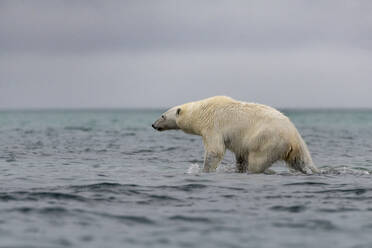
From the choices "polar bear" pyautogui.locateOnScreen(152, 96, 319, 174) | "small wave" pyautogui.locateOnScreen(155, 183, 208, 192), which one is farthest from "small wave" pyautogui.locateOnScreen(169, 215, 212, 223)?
"polar bear" pyautogui.locateOnScreen(152, 96, 319, 174)

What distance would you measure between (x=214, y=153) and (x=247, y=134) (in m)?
0.78

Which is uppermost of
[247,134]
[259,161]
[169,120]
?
[169,120]

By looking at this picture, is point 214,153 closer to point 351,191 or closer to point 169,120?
point 169,120

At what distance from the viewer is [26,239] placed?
6852 millimetres

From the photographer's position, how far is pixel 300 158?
12.5m

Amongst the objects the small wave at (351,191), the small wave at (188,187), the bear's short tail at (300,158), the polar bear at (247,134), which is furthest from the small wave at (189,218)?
the bear's short tail at (300,158)

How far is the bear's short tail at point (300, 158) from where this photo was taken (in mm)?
12312

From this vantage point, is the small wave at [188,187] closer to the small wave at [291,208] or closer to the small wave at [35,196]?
the small wave at [35,196]

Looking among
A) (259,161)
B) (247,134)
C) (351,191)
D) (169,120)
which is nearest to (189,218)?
(351,191)

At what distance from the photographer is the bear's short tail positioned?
485 inches

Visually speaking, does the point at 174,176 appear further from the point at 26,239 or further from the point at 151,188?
the point at 26,239

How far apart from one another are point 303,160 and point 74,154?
360 inches

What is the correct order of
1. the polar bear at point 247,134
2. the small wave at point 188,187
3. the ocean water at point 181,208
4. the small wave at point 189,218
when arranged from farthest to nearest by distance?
the polar bear at point 247,134
the small wave at point 188,187
the small wave at point 189,218
the ocean water at point 181,208

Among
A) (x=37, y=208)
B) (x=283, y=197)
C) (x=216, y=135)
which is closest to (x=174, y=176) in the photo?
(x=216, y=135)
